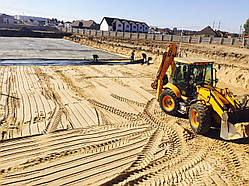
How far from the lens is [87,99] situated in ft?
29.6

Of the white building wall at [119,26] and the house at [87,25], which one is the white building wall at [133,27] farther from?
the house at [87,25]

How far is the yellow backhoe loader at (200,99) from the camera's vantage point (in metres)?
5.58

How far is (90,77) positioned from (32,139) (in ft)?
24.6

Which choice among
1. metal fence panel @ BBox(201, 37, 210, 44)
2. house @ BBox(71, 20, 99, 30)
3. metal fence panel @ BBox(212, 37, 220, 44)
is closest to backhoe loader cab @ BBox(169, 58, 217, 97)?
metal fence panel @ BBox(212, 37, 220, 44)

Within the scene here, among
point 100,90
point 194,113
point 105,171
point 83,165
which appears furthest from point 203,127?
point 100,90

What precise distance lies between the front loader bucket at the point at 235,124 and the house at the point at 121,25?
57.9 m

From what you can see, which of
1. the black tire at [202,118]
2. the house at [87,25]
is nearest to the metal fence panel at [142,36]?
the house at [87,25]

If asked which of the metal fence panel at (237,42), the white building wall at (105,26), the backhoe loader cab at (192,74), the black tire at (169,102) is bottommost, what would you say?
the black tire at (169,102)

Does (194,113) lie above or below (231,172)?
above

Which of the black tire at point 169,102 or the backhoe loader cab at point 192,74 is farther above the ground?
the backhoe loader cab at point 192,74

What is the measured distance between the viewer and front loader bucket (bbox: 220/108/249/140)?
5.28m

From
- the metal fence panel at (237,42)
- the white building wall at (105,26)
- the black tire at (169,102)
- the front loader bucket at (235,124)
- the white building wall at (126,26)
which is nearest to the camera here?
the front loader bucket at (235,124)

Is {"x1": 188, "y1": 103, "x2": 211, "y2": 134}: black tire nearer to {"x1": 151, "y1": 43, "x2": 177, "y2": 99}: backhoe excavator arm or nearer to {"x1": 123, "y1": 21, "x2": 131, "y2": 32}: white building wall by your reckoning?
{"x1": 151, "y1": 43, "x2": 177, "y2": 99}: backhoe excavator arm

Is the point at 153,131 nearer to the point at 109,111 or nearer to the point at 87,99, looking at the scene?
the point at 109,111
